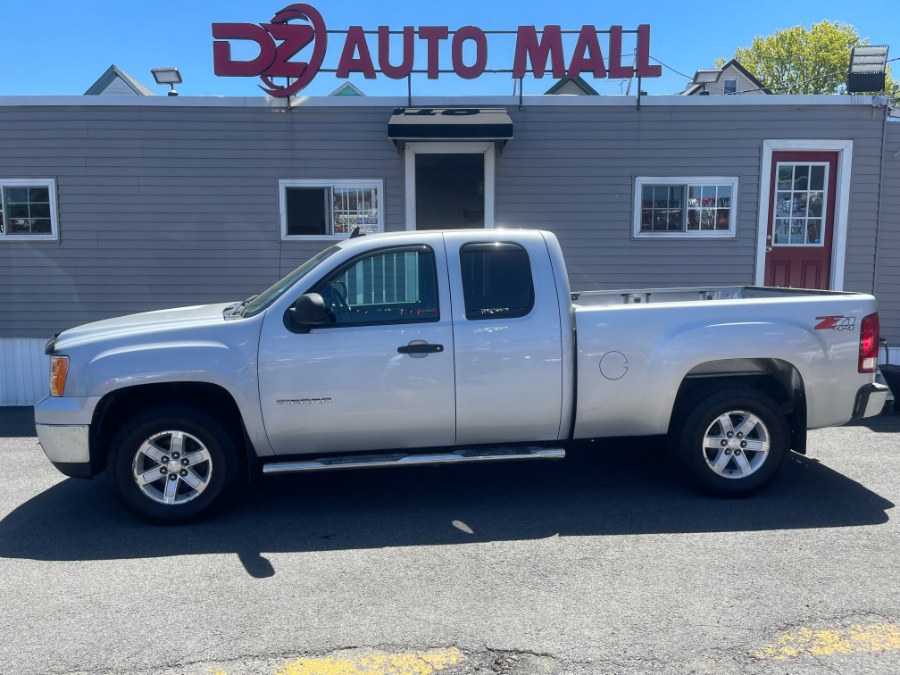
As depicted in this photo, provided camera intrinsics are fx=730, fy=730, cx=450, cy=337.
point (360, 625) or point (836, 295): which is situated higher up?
point (836, 295)

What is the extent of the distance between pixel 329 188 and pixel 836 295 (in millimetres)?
6257

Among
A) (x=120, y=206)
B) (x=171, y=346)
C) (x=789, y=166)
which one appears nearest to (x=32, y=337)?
(x=120, y=206)

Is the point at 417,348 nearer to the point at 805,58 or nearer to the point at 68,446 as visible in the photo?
the point at 68,446

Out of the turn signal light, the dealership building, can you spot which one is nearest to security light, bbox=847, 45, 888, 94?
the dealership building

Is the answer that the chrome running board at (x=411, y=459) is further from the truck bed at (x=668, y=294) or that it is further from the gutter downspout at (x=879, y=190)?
the gutter downspout at (x=879, y=190)

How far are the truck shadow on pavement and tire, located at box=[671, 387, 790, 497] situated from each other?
0.16 metres

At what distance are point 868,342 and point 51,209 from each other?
9198 mm

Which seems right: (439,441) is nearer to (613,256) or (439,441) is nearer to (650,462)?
(650,462)

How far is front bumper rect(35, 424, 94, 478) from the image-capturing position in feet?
15.0

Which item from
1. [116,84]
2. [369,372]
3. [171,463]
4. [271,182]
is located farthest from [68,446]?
[116,84]

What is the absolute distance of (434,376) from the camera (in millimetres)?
4715

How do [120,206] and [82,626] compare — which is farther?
[120,206]

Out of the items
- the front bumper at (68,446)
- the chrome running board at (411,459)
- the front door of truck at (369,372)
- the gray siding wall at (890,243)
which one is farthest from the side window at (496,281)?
the gray siding wall at (890,243)

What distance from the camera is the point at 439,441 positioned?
487 cm
